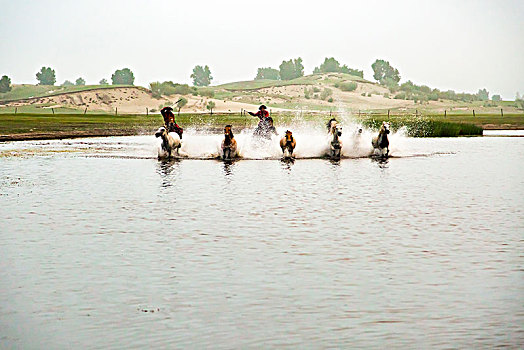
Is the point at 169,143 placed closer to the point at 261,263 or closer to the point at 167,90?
the point at 261,263

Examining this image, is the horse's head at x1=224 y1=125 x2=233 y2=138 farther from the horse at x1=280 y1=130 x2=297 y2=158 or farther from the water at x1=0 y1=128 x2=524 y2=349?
the water at x1=0 y1=128 x2=524 y2=349

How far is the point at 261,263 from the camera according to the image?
497 inches

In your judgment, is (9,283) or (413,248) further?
(413,248)

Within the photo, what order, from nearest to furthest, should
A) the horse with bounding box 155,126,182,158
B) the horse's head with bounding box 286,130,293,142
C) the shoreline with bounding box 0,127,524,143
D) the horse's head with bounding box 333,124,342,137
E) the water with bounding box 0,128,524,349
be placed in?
the water with bounding box 0,128,524,349
the horse's head with bounding box 333,124,342,137
the horse's head with bounding box 286,130,293,142
the horse with bounding box 155,126,182,158
the shoreline with bounding box 0,127,524,143

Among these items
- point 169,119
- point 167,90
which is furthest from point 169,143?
point 167,90

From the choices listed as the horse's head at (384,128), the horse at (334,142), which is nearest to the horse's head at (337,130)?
the horse at (334,142)

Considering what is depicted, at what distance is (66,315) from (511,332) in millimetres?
5154

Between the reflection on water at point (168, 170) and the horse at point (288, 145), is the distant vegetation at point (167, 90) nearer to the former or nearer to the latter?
the horse at point (288, 145)

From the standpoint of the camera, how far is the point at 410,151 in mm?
43250

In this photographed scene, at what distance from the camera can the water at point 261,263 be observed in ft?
29.6

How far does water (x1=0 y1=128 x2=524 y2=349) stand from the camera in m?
9.03

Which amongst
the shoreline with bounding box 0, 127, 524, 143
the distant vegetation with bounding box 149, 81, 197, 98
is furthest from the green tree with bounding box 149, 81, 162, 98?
the shoreline with bounding box 0, 127, 524, 143

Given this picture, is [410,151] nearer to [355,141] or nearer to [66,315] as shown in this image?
[355,141]

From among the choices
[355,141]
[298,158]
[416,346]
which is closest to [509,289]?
[416,346]
